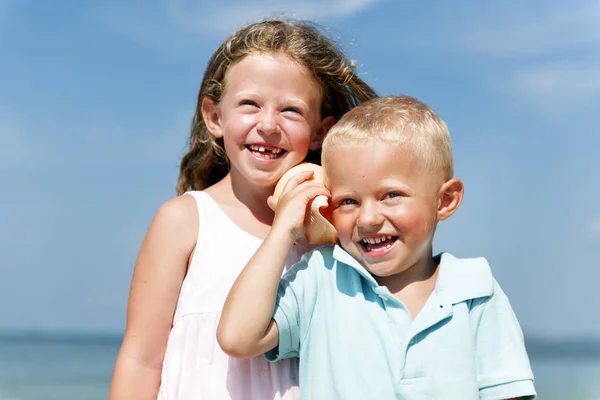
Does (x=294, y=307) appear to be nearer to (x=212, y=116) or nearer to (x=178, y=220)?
(x=178, y=220)

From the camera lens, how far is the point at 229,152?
139 inches

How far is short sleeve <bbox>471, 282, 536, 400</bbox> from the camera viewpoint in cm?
278

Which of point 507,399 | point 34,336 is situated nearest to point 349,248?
point 507,399

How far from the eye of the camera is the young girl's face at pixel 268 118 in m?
3.45

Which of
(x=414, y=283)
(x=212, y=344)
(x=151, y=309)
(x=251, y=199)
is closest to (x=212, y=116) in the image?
(x=251, y=199)

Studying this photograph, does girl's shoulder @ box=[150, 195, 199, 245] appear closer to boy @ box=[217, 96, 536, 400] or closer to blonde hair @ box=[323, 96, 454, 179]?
boy @ box=[217, 96, 536, 400]

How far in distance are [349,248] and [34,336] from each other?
2506cm

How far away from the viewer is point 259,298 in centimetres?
279

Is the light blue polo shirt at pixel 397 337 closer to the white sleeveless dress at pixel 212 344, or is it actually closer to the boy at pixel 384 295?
the boy at pixel 384 295

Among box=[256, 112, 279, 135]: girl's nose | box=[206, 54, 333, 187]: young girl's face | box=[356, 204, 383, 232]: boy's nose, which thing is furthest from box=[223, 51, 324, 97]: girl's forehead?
box=[356, 204, 383, 232]: boy's nose

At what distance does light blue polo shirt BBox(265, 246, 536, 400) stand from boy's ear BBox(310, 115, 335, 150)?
0.80m

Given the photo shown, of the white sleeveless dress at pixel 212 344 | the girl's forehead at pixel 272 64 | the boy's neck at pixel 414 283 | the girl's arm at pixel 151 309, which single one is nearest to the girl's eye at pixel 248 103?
the girl's forehead at pixel 272 64

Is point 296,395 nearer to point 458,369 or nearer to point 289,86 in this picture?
point 458,369

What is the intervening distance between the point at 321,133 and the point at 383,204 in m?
0.94
